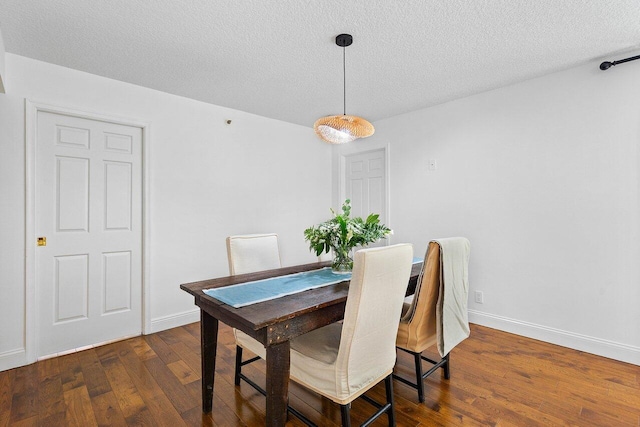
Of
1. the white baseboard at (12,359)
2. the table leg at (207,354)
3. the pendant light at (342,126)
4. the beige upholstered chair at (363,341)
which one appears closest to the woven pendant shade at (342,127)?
the pendant light at (342,126)

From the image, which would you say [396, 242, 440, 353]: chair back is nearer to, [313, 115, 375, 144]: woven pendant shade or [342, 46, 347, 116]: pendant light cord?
[313, 115, 375, 144]: woven pendant shade

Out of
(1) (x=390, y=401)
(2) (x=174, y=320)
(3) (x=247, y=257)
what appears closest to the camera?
(1) (x=390, y=401)

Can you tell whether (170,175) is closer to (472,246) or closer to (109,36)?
(109,36)

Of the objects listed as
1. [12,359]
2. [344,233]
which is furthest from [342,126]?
[12,359]

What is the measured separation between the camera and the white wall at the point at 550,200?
243 cm

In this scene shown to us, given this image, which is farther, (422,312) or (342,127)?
(342,127)

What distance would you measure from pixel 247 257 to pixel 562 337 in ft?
9.06

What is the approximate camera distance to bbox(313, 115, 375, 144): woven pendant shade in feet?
7.21

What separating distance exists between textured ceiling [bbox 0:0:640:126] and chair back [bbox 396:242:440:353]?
147cm

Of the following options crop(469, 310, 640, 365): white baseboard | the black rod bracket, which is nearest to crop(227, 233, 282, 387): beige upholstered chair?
crop(469, 310, 640, 365): white baseboard

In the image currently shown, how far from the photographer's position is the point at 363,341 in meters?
1.39

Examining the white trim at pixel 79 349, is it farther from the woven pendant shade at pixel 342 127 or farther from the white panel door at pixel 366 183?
the white panel door at pixel 366 183

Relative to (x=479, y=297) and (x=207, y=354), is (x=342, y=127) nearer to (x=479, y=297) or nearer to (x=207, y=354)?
(x=207, y=354)

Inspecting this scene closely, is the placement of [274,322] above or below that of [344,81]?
below
